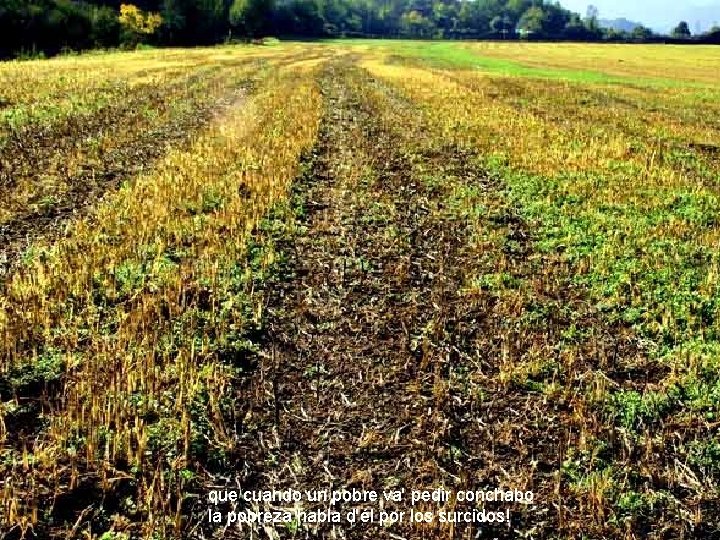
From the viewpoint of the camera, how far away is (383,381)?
601 centimetres

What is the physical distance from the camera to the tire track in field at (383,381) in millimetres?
4840

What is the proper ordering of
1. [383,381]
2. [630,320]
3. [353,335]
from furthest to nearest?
[630,320], [353,335], [383,381]

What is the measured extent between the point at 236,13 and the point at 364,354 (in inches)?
4007

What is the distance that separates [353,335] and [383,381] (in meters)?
0.95

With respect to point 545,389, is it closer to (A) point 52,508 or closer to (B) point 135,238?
(A) point 52,508

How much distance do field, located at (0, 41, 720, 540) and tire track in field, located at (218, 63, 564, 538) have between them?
2 cm

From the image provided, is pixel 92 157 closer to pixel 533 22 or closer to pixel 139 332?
pixel 139 332

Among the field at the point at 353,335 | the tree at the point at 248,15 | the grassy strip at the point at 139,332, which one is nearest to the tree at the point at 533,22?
the tree at the point at 248,15

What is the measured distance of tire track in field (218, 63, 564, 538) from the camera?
4.84 meters

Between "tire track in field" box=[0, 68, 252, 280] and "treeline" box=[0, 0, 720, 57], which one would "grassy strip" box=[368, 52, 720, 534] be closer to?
"tire track in field" box=[0, 68, 252, 280]

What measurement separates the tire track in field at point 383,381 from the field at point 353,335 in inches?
1.0

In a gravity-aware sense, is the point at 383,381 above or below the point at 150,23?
below

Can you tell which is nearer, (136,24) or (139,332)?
(139,332)

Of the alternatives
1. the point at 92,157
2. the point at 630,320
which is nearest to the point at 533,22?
the point at 92,157
